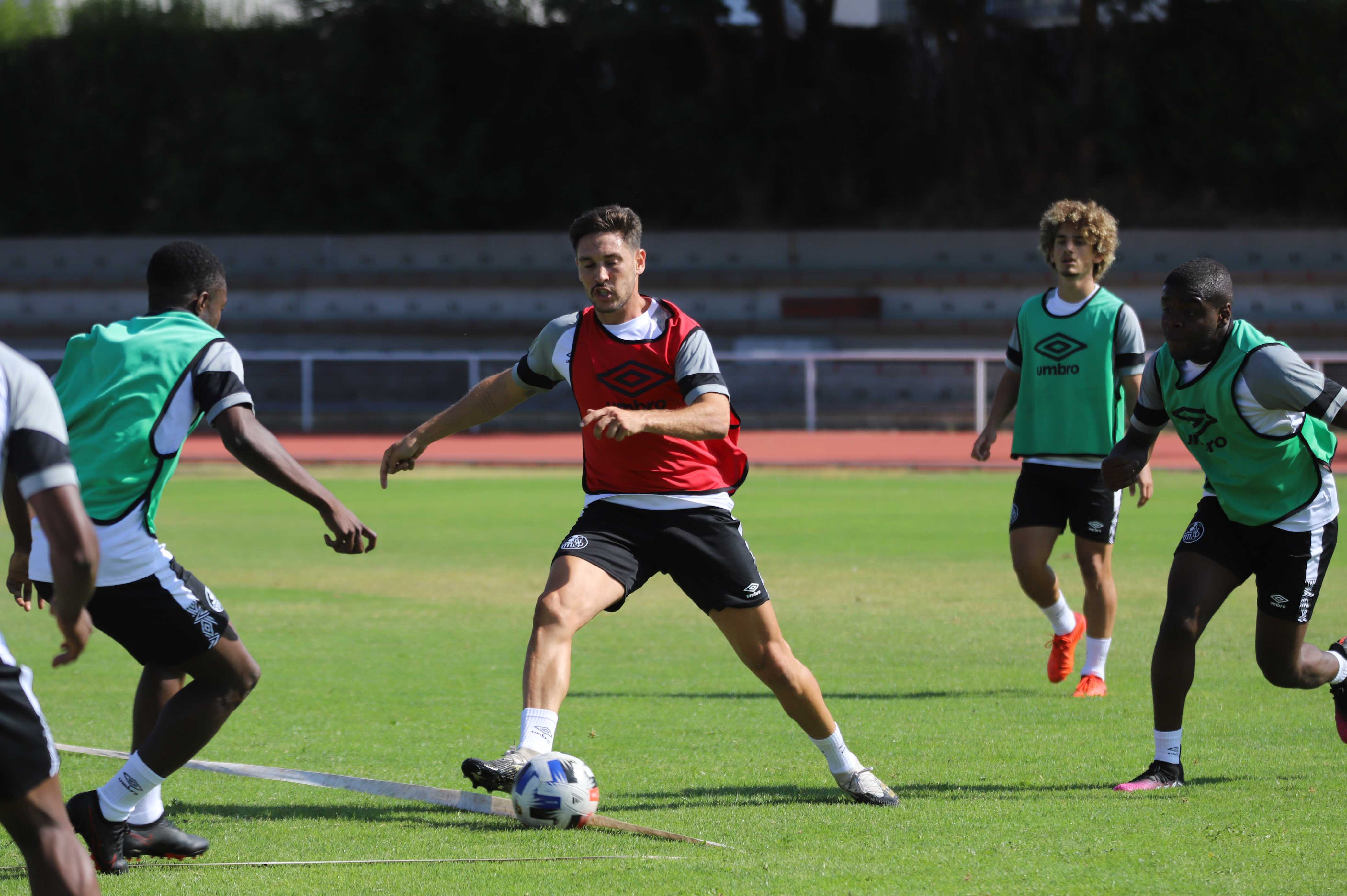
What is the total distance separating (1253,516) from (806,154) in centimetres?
3989

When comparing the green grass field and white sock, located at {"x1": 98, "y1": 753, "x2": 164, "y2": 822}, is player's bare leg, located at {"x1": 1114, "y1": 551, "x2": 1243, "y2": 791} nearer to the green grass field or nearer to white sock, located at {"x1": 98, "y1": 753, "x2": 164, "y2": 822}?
the green grass field

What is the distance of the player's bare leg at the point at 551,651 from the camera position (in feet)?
15.6

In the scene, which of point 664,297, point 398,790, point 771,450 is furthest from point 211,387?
point 664,297

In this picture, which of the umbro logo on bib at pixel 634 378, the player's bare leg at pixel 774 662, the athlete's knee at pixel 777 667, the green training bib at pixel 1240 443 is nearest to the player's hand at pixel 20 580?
the umbro logo on bib at pixel 634 378

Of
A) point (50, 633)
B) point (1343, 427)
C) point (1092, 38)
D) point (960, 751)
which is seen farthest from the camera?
point (1092, 38)

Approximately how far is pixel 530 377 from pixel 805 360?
25.6 m

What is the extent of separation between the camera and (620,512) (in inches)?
208

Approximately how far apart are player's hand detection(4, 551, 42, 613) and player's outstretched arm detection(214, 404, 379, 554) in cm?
76

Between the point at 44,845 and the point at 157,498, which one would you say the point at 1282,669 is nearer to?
the point at 157,498

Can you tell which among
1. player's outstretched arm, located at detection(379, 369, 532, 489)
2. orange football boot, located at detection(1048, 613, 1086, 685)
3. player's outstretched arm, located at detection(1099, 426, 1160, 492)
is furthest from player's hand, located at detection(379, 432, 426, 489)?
orange football boot, located at detection(1048, 613, 1086, 685)

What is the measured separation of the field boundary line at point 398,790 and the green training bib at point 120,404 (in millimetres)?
1336

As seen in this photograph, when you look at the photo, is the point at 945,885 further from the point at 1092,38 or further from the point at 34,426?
the point at 1092,38

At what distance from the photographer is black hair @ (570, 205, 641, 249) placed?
16.9ft

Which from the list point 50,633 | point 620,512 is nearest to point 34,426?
point 620,512
